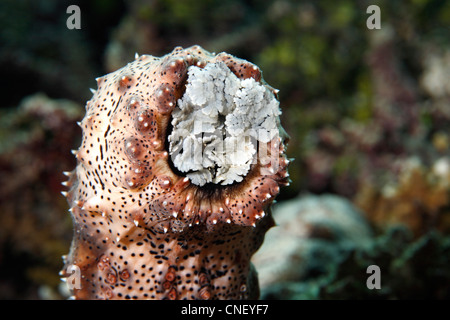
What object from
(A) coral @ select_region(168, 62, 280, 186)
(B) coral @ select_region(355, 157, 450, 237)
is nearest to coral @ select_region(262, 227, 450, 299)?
(A) coral @ select_region(168, 62, 280, 186)

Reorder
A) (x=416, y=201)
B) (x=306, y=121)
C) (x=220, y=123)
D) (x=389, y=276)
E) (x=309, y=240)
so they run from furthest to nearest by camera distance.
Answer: (x=306, y=121)
(x=416, y=201)
(x=309, y=240)
(x=389, y=276)
(x=220, y=123)

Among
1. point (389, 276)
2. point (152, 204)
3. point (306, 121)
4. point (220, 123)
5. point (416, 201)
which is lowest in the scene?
point (389, 276)

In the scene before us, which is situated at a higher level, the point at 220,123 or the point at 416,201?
the point at 416,201

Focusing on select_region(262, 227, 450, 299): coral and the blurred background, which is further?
the blurred background

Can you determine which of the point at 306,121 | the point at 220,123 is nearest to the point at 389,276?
the point at 220,123

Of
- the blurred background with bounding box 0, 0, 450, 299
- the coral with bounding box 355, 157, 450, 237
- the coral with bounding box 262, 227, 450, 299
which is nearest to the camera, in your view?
the coral with bounding box 262, 227, 450, 299

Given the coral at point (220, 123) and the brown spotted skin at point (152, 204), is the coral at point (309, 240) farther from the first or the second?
the coral at point (220, 123)

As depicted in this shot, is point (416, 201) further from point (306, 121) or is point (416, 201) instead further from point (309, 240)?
point (306, 121)

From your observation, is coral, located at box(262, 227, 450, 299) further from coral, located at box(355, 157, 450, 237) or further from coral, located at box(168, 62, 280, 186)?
coral, located at box(355, 157, 450, 237)
